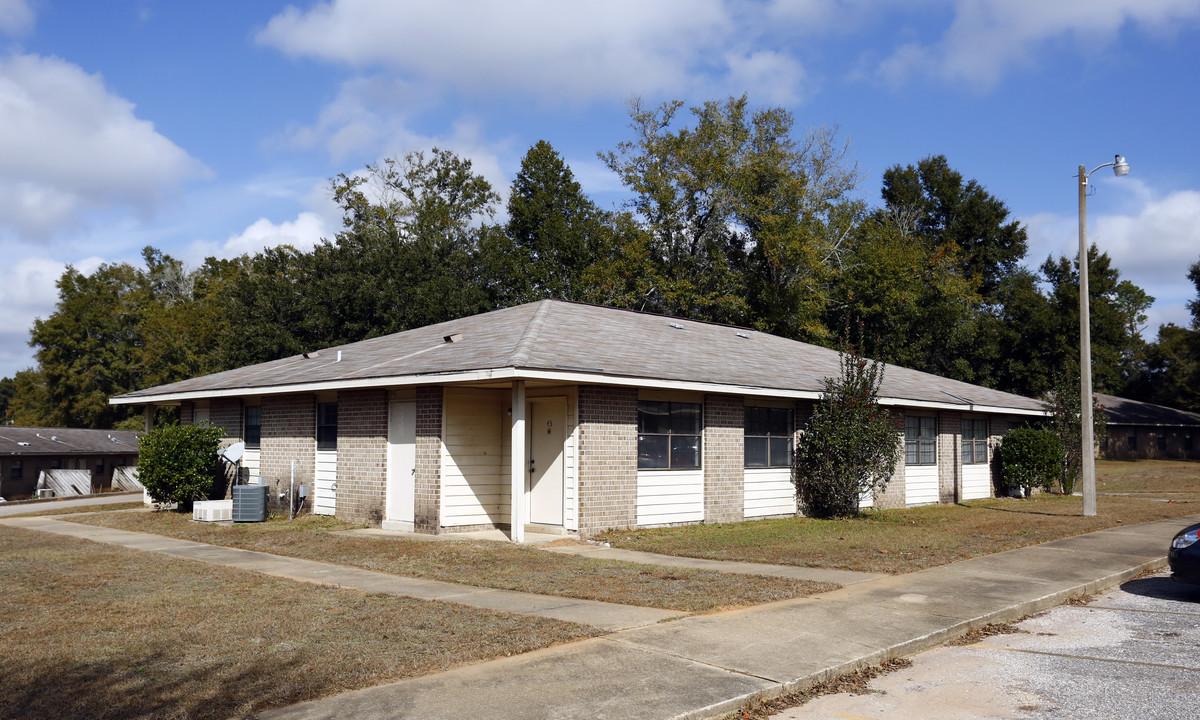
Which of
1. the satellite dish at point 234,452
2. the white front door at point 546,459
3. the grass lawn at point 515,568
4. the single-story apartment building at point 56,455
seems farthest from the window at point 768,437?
the single-story apartment building at point 56,455

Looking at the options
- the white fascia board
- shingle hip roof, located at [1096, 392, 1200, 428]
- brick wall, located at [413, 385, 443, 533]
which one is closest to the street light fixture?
the white fascia board

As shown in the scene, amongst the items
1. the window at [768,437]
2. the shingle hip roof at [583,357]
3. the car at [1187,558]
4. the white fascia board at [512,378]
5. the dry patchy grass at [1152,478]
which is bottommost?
the dry patchy grass at [1152,478]

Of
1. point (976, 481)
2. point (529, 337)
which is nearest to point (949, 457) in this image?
point (976, 481)

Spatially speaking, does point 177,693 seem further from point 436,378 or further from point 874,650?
point 436,378

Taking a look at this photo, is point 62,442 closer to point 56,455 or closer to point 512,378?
point 56,455

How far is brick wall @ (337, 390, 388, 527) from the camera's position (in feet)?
54.8

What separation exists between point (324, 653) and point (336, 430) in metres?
11.6

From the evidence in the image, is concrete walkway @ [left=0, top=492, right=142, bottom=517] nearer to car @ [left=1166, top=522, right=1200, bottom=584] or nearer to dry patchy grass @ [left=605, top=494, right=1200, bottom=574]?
dry patchy grass @ [left=605, top=494, right=1200, bottom=574]

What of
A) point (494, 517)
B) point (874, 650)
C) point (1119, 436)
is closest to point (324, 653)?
point (874, 650)

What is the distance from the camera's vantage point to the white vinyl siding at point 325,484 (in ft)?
59.6

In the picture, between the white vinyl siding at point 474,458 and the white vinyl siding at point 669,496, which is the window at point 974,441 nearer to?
the white vinyl siding at point 669,496

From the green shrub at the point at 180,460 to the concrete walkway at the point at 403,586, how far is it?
12.2 feet

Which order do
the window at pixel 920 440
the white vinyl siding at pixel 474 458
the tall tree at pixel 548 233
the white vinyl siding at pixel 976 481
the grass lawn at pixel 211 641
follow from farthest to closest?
1. the tall tree at pixel 548 233
2. the white vinyl siding at pixel 976 481
3. the window at pixel 920 440
4. the white vinyl siding at pixel 474 458
5. the grass lawn at pixel 211 641

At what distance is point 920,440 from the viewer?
76.1 feet
